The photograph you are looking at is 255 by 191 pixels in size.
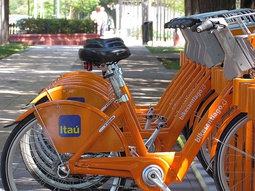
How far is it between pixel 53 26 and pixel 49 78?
62.9ft

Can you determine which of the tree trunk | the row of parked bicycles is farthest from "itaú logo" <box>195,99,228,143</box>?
the tree trunk

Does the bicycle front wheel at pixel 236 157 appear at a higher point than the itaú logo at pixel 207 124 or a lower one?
lower

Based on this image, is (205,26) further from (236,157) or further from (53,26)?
(53,26)

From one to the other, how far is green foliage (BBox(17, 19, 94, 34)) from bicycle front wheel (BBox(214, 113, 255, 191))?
28979 millimetres

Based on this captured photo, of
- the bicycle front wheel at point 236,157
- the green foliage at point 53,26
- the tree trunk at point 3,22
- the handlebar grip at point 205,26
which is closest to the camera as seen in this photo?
the handlebar grip at point 205,26

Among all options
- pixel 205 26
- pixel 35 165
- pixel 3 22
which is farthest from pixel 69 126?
Result: pixel 3 22

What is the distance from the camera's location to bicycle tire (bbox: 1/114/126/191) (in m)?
5.05

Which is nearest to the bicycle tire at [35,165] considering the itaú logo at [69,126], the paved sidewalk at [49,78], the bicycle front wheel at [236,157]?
the itaú logo at [69,126]

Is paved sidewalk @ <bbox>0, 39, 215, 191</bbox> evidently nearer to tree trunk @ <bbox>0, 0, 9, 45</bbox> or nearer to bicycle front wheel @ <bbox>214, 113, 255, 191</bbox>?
bicycle front wheel @ <bbox>214, 113, 255, 191</bbox>

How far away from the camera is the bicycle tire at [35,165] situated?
16.6ft

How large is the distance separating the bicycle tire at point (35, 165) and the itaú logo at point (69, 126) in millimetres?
160

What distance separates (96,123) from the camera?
5.03 m

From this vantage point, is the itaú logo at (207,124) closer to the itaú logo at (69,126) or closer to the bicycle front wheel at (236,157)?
the bicycle front wheel at (236,157)

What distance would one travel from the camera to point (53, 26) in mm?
34000
